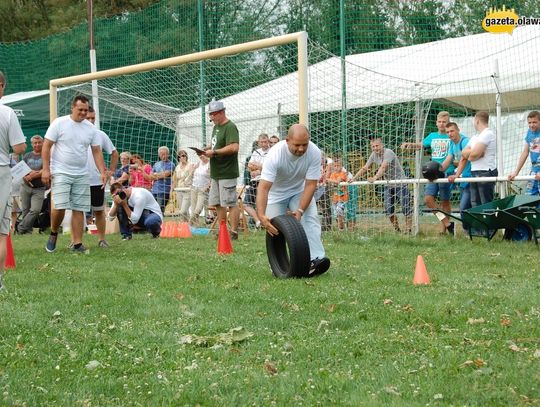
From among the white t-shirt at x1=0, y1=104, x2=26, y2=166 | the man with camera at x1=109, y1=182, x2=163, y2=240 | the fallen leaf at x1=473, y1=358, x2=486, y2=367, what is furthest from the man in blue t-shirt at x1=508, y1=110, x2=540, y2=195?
the fallen leaf at x1=473, y1=358, x2=486, y2=367

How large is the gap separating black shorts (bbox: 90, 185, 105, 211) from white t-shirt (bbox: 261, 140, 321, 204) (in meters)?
4.16

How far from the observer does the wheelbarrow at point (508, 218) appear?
12.0m

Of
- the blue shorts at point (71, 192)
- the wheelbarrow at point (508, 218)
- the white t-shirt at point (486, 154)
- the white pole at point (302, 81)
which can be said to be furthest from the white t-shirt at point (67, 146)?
the white t-shirt at point (486, 154)

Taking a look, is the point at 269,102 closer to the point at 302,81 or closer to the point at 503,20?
the point at 302,81

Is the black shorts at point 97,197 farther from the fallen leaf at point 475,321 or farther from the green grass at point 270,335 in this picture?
the fallen leaf at point 475,321

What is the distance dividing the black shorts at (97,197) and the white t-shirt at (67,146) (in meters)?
0.98

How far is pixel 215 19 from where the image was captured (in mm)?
19562

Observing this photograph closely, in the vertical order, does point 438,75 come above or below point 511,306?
above

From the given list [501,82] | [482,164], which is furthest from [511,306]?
[501,82]

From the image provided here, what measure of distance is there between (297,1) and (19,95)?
9.60 metres

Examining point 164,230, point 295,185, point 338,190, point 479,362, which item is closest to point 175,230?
point 164,230

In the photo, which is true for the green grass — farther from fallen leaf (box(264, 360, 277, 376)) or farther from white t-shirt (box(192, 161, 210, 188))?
white t-shirt (box(192, 161, 210, 188))

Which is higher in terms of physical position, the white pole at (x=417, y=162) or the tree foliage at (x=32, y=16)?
the tree foliage at (x=32, y=16)

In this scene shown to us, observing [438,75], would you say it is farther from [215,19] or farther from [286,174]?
[286,174]
